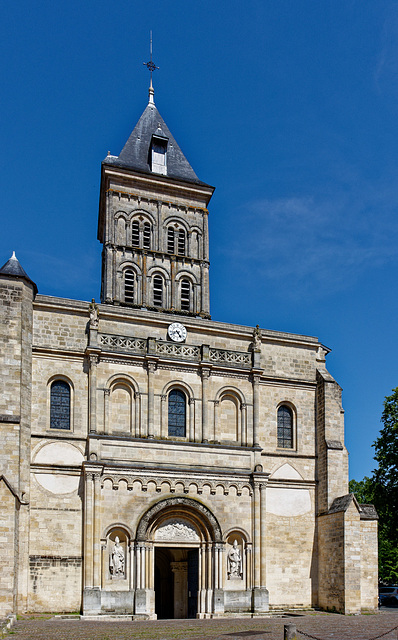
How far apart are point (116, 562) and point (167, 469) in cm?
376

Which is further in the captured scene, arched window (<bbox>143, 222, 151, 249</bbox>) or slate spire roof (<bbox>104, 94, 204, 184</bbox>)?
slate spire roof (<bbox>104, 94, 204, 184</bbox>)

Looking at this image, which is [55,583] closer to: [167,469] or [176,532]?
[176,532]

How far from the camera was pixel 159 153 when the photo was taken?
39.0 m

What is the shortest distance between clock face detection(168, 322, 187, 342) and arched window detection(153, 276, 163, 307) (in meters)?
6.46

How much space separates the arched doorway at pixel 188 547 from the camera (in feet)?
85.3

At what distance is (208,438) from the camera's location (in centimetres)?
2858

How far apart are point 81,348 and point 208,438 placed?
6091 millimetres

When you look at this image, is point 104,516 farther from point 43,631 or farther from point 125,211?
point 125,211

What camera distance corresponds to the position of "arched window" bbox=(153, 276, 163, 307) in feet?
118

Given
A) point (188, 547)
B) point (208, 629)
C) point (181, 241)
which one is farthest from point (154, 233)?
point (208, 629)

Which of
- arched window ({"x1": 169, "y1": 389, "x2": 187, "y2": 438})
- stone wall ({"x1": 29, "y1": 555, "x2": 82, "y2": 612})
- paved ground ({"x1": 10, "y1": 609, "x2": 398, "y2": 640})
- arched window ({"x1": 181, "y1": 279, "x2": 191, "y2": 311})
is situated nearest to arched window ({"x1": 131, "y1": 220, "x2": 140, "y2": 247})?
arched window ({"x1": 181, "y1": 279, "x2": 191, "y2": 311})

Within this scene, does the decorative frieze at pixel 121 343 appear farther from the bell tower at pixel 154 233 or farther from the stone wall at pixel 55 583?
the stone wall at pixel 55 583

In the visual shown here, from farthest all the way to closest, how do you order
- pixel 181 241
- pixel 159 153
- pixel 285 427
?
pixel 159 153, pixel 181 241, pixel 285 427

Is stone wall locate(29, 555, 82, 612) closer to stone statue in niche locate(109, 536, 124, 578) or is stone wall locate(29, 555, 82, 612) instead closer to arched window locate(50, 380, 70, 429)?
stone statue in niche locate(109, 536, 124, 578)
